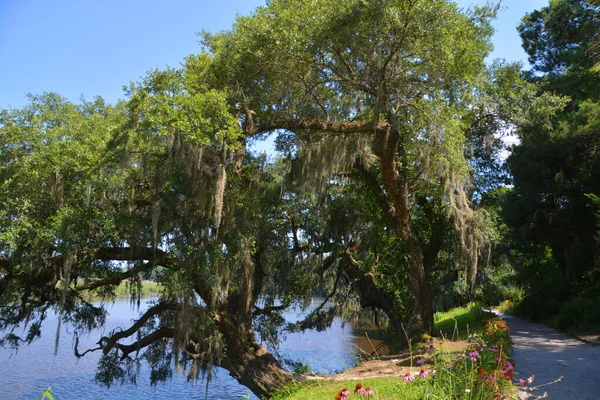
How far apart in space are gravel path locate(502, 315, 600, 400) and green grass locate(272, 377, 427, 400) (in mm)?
1326

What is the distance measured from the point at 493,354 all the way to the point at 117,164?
22.9ft

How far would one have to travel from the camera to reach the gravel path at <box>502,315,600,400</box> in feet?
19.5

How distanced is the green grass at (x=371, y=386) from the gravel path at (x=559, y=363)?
52.2 inches

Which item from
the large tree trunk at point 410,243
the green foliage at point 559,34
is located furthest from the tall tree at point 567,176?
the large tree trunk at point 410,243

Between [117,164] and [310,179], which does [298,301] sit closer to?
[310,179]

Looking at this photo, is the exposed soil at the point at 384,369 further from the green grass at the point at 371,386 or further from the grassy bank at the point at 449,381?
the green grass at the point at 371,386

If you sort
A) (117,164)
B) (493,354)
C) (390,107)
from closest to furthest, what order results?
(493,354) < (117,164) < (390,107)

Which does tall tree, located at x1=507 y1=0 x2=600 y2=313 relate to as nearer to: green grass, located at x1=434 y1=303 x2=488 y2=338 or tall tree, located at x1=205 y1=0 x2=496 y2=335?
green grass, located at x1=434 y1=303 x2=488 y2=338

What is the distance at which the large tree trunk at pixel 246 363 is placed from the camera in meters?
10.1

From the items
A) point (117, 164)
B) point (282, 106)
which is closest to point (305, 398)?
point (117, 164)

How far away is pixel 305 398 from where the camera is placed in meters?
6.45

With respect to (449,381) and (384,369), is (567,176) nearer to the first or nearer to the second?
(384,369)

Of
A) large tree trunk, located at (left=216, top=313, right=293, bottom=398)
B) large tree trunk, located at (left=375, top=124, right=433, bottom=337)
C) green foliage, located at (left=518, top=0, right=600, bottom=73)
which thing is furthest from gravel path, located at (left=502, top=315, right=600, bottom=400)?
green foliage, located at (left=518, top=0, right=600, bottom=73)

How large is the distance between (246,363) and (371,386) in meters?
4.79
